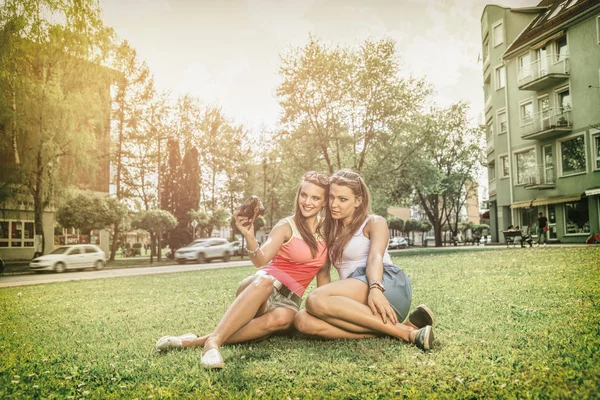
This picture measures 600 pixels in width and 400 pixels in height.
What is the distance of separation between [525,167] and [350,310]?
2.09m

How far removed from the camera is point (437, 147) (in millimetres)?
19188

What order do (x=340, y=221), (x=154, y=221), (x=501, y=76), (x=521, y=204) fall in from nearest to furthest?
(x=340, y=221), (x=521, y=204), (x=501, y=76), (x=154, y=221)

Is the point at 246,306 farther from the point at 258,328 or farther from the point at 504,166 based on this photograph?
the point at 504,166

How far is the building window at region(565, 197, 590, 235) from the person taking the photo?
3.12 m

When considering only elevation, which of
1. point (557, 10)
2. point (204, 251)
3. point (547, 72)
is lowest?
point (204, 251)

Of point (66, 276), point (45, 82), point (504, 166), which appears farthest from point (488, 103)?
point (66, 276)

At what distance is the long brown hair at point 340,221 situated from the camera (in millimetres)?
2844

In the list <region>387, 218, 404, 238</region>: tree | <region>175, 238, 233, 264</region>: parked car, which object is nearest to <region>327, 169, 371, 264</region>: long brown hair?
<region>175, 238, 233, 264</region>: parked car

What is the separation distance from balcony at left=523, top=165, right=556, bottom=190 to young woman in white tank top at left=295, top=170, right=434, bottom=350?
58.5 inches

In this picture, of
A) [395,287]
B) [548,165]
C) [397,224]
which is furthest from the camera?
[397,224]

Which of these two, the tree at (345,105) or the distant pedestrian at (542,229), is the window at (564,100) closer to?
the distant pedestrian at (542,229)

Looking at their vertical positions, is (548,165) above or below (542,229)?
above

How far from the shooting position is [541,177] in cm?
353

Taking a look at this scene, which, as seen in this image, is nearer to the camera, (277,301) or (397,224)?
(277,301)
